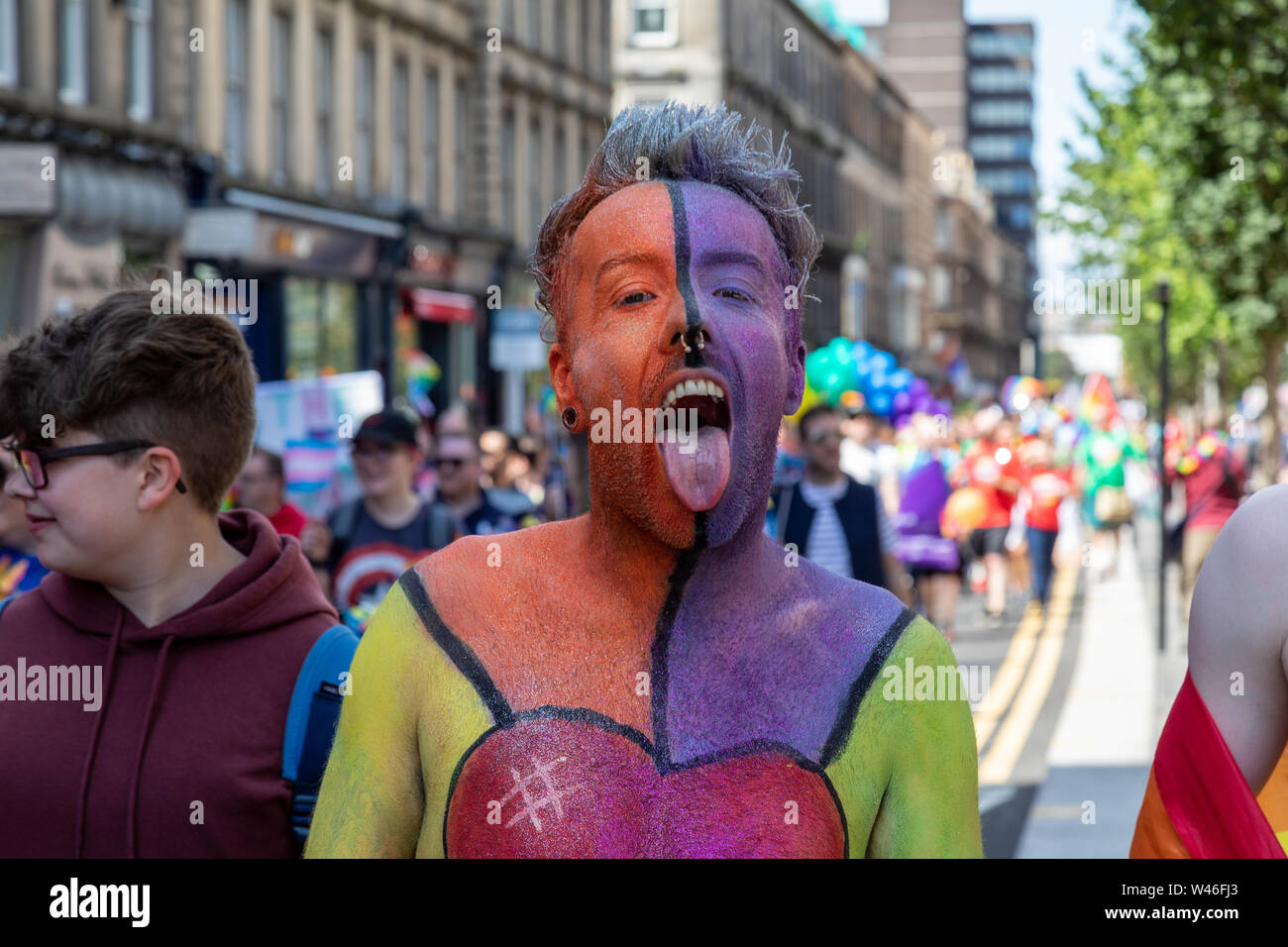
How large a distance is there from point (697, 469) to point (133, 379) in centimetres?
135

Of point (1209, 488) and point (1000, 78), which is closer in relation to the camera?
point (1209, 488)

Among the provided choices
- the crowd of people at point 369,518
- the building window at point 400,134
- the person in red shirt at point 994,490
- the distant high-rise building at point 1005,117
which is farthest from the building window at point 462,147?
the distant high-rise building at point 1005,117

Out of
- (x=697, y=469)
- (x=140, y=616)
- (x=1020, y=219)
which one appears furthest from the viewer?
(x=1020, y=219)

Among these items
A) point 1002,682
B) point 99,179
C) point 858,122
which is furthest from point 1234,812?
point 858,122

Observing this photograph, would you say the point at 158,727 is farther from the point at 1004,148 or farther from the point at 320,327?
the point at 1004,148

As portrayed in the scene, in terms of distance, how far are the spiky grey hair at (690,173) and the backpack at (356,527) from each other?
5.70 metres

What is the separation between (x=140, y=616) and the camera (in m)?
2.96

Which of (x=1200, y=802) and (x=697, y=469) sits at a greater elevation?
(x=697, y=469)

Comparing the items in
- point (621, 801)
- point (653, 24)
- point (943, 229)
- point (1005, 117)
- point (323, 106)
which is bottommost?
point (621, 801)

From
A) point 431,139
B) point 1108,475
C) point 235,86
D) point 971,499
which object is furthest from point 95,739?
point 431,139

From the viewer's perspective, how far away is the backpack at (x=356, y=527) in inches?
306

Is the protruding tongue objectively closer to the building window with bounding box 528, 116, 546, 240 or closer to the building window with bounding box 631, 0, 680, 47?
the building window with bounding box 528, 116, 546, 240

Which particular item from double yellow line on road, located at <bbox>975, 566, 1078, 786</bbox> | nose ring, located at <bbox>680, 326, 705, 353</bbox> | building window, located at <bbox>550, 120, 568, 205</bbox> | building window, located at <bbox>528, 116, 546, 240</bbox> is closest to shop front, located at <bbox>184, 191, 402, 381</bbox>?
building window, located at <bbox>528, 116, 546, 240</bbox>
